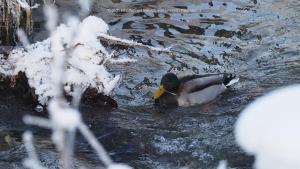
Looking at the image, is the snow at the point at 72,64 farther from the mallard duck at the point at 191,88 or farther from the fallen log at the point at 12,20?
the mallard duck at the point at 191,88

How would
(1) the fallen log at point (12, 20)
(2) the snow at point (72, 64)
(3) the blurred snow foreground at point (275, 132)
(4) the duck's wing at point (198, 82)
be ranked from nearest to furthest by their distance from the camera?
(3) the blurred snow foreground at point (275, 132), (2) the snow at point (72, 64), (1) the fallen log at point (12, 20), (4) the duck's wing at point (198, 82)

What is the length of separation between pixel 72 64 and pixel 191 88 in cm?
182

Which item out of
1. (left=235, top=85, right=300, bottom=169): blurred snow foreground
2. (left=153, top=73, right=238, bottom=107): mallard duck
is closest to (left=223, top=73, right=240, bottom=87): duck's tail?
(left=153, top=73, right=238, bottom=107): mallard duck

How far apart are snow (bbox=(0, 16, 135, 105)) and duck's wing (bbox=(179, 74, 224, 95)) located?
4.03 feet

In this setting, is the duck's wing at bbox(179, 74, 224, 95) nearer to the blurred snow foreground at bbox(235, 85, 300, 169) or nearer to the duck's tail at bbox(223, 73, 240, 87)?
the duck's tail at bbox(223, 73, 240, 87)

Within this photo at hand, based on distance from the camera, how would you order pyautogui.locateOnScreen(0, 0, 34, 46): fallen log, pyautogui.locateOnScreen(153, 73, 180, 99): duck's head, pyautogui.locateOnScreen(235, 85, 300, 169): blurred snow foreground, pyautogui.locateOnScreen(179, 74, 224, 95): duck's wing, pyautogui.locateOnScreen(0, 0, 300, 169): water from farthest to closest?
pyautogui.locateOnScreen(179, 74, 224, 95): duck's wing → pyautogui.locateOnScreen(153, 73, 180, 99): duck's head → pyautogui.locateOnScreen(0, 0, 34, 46): fallen log → pyautogui.locateOnScreen(0, 0, 300, 169): water → pyautogui.locateOnScreen(235, 85, 300, 169): blurred snow foreground

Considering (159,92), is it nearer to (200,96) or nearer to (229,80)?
(200,96)

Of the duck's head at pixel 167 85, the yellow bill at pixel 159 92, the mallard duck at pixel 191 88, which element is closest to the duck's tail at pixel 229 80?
the mallard duck at pixel 191 88

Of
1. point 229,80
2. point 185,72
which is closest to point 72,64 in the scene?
point 229,80

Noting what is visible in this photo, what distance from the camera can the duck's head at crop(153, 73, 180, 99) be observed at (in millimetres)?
7414

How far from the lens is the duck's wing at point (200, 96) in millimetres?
7605

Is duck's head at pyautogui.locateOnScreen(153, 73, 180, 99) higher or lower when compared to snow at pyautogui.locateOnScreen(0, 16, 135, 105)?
lower

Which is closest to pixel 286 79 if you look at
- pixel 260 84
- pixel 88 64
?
pixel 260 84

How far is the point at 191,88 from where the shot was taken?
765cm
